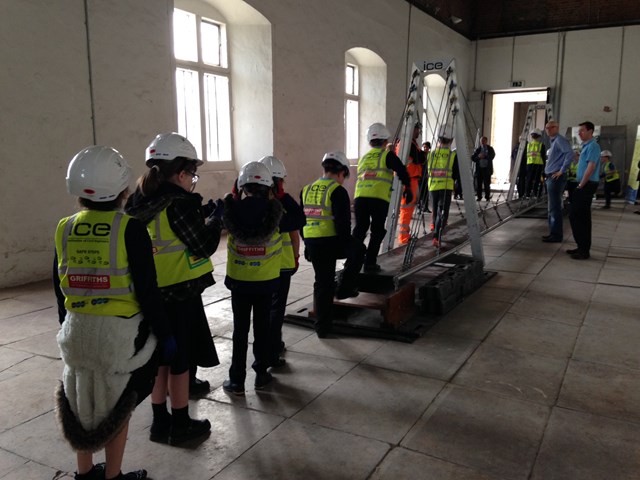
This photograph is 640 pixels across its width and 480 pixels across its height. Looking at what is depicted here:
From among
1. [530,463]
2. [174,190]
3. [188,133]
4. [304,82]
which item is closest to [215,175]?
[188,133]

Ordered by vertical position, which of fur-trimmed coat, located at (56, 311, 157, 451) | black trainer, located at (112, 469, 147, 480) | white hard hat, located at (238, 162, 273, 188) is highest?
white hard hat, located at (238, 162, 273, 188)

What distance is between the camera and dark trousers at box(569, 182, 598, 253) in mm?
7082

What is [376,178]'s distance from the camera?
4871 mm

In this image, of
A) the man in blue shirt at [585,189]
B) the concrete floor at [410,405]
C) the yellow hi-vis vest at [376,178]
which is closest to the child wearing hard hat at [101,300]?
the concrete floor at [410,405]

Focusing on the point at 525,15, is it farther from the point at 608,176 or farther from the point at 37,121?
the point at 37,121

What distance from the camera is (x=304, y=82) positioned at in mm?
10398

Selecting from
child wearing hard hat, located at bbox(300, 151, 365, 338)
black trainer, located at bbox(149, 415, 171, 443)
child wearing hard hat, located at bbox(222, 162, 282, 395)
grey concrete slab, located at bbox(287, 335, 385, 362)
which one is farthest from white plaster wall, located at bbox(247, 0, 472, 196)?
black trainer, located at bbox(149, 415, 171, 443)

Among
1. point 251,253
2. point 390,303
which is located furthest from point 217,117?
point 251,253

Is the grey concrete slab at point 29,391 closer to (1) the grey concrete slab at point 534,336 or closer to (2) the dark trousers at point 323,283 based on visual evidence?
(2) the dark trousers at point 323,283

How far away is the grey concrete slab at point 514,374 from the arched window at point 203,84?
6562mm

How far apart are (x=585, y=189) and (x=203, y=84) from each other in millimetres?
6275

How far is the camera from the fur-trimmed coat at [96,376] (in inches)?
79.3

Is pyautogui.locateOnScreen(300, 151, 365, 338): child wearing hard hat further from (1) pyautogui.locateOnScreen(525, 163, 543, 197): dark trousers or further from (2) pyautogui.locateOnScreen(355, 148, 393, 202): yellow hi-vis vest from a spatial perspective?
(1) pyautogui.locateOnScreen(525, 163, 543, 197): dark trousers

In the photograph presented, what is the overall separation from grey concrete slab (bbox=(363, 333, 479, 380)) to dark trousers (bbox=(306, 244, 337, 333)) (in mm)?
526
